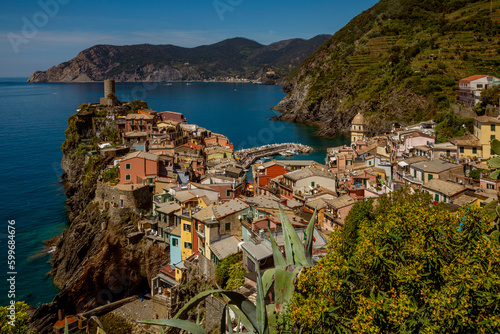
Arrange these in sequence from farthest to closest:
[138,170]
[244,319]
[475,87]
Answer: [475,87], [138,170], [244,319]

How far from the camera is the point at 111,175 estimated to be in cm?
2697

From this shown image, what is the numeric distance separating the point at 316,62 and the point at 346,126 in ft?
124

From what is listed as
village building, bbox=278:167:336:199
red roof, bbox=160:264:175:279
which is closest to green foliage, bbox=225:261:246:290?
red roof, bbox=160:264:175:279

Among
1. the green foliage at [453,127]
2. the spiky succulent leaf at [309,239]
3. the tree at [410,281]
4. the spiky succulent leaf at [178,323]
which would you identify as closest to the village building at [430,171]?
the green foliage at [453,127]

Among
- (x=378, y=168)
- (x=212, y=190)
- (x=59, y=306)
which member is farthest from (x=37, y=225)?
(x=378, y=168)

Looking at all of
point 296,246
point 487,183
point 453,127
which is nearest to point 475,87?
point 453,127

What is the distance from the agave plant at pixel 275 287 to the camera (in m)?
4.66

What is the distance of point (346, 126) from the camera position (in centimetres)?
7056

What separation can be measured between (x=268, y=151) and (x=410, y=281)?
47.0 m

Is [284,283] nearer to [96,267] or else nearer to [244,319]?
[244,319]

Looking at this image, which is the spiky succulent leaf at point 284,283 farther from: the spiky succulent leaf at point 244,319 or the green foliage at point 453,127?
the green foliage at point 453,127

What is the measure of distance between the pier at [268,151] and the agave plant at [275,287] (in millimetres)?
39040

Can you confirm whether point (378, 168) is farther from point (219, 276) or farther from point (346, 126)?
point (346, 126)

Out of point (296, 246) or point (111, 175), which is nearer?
point (296, 246)
